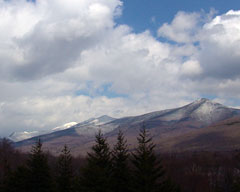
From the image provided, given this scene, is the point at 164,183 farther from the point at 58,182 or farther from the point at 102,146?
the point at 58,182

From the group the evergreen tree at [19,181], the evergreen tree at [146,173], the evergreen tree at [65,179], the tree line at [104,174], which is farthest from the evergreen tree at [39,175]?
the evergreen tree at [146,173]

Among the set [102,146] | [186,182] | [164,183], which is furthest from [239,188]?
[186,182]

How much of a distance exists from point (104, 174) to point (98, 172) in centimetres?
92

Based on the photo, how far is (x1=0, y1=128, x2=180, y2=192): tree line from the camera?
135ft

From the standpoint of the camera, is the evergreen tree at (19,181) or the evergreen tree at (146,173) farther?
the evergreen tree at (19,181)

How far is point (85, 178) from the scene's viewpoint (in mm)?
44562

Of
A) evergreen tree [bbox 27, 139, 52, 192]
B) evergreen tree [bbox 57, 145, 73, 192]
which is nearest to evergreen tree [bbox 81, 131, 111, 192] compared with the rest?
evergreen tree [bbox 57, 145, 73, 192]

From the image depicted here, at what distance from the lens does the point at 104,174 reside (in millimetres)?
42812

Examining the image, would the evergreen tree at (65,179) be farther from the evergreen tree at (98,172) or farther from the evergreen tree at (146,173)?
the evergreen tree at (146,173)

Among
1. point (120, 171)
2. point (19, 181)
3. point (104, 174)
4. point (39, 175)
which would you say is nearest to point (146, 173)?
point (120, 171)

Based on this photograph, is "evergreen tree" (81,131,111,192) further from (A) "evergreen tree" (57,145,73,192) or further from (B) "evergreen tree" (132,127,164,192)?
(A) "evergreen tree" (57,145,73,192)

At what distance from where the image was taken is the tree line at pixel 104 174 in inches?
1625

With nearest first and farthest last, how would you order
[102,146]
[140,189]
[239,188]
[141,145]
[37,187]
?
[140,189]
[141,145]
[102,146]
[37,187]
[239,188]

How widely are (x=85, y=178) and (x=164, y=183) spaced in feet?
37.6
